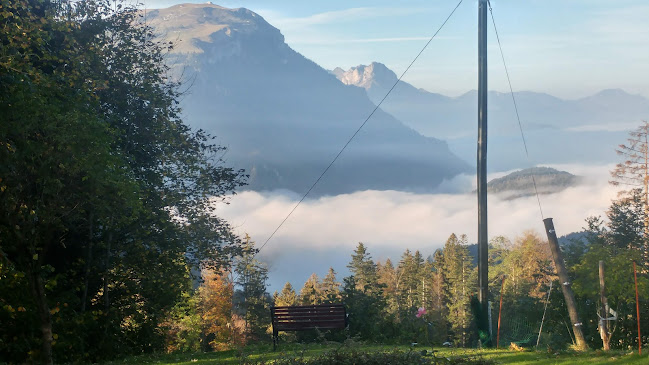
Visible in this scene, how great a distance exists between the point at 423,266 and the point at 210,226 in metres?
68.6

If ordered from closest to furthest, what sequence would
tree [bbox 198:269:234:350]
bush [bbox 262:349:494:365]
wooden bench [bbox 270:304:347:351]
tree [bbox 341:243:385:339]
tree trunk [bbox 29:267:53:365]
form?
bush [bbox 262:349:494:365] → tree trunk [bbox 29:267:53:365] → wooden bench [bbox 270:304:347:351] → tree [bbox 341:243:385:339] → tree [bbox 198:269:234:350]

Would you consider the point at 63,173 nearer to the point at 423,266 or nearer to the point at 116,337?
the point at 116,337

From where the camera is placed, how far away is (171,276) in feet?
58.7

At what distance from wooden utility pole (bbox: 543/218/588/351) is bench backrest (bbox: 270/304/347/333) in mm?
5186

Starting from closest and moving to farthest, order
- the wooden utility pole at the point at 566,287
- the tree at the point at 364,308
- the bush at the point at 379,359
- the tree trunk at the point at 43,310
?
the bush at the point at 379,359 < the tree trunk at the point at 43,310 < the wooden utility pole at the point at 566,287 < the tree at the point at 364,308

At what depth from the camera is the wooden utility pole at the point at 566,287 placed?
11.4 meters

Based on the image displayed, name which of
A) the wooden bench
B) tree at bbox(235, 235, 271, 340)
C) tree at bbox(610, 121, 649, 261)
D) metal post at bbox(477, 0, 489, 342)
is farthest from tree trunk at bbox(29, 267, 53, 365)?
tree at bbox(610, 121, 649, 261)

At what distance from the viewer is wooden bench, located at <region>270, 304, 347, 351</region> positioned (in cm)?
1484

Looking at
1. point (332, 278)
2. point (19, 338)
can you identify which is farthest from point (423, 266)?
point (19, 338)

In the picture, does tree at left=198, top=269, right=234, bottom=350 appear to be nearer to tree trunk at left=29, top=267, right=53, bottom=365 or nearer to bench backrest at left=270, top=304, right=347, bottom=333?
bench backrest at left=270, top=304, right=347, bottom=333

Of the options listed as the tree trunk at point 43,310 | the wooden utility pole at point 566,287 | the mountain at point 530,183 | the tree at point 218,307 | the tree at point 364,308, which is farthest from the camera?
the mountain at point 530,183

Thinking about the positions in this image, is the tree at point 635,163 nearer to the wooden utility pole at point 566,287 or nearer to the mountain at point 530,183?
the wooden utility pole at point 566,287

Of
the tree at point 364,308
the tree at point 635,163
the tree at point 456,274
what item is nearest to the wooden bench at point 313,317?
the tree at point 364,308

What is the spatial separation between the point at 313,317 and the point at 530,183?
14893 cm
